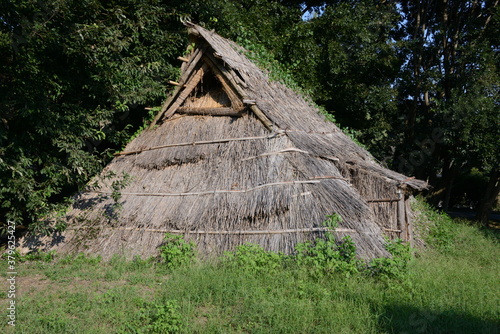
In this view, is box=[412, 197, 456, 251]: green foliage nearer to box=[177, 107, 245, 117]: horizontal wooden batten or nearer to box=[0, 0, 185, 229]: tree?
box=[177, 107, 245, 117]: horizontal wooden batten

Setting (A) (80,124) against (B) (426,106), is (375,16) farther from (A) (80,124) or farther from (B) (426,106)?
(A) (80,124)

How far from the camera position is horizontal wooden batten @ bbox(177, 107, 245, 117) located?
820 centimetres

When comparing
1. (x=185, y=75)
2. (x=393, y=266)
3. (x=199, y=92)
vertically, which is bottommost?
(x=393, y=266)

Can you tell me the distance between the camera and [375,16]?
50.9 feet

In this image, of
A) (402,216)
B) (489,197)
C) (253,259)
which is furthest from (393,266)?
(489,197)

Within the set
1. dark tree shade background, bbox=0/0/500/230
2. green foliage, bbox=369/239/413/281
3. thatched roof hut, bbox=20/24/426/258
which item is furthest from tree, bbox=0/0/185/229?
green foliage, bbox=369/239/413/281

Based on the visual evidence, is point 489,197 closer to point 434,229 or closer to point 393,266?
point 434,229

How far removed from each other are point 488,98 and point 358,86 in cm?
426

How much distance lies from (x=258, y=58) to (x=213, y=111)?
3.34 meters

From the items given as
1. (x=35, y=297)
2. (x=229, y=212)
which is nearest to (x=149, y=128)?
(x=229, y=212)

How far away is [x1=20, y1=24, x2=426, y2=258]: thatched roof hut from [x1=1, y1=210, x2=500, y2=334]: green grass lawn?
72 centimetres

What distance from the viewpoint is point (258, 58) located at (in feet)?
36.7

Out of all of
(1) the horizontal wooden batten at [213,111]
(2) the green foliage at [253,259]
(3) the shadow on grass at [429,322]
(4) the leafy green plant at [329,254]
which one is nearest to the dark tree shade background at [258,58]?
(1) the horizontal wooden batten at [213,111]

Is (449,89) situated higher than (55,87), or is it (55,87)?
(449,89)
